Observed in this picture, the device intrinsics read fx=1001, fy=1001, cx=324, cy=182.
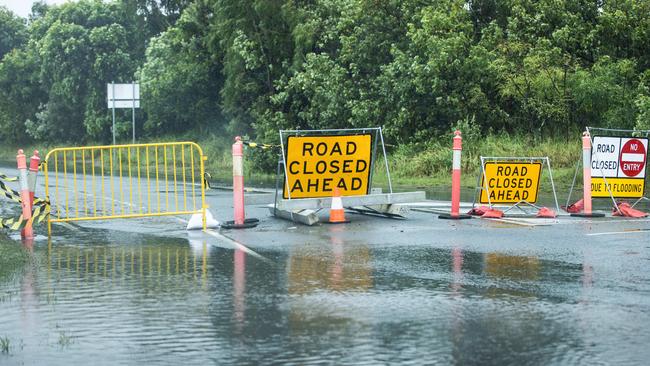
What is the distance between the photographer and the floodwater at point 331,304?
704cm

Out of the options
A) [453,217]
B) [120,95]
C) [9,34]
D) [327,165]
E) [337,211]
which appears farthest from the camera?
[9,34]

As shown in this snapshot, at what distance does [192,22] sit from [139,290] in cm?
3753

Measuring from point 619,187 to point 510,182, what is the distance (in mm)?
2063

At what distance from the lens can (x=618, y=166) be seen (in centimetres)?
1811

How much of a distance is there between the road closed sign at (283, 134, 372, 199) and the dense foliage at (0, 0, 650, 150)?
37.6 ft

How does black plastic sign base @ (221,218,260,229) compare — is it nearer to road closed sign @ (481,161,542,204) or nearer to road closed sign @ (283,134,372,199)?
road closed sign @ (283,134,372,199)

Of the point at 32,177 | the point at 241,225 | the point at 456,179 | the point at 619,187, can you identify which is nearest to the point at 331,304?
the point at 241,225

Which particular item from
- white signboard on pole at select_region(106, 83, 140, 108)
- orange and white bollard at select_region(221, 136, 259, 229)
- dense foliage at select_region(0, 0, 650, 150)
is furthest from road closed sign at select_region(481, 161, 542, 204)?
white signboard on pole at select_region(106, 83, 140, 108)

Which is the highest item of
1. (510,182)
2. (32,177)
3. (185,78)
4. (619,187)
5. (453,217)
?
(185,78)

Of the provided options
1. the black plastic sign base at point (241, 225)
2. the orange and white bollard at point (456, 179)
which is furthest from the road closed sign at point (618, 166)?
the black plastic sign base at point (241, 225)

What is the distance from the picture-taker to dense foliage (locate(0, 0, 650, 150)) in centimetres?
3072

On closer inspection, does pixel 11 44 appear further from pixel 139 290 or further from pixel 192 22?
pixel 139 290

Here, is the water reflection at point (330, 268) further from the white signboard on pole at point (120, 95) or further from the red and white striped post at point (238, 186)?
the white signboard on pole at point (120, 95)

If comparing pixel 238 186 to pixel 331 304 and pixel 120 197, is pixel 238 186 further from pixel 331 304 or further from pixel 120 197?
pixel 120 197
